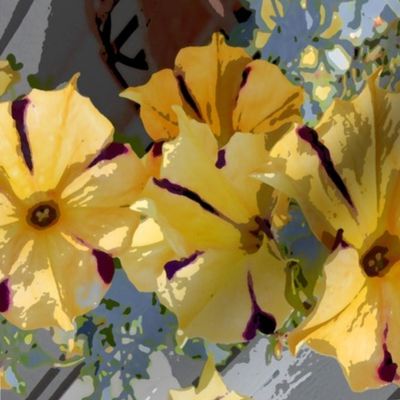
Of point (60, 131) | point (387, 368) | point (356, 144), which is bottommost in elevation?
point (387, 368)

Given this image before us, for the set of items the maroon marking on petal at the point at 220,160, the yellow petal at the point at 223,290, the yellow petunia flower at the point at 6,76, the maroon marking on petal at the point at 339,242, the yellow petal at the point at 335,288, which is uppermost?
the yellow petunia flower at the point at 6,76

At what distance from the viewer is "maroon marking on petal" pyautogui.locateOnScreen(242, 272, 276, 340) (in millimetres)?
374

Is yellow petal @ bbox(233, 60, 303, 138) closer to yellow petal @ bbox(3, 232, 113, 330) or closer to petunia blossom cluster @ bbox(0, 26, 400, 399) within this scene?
petunia blossom cluster @ bbox(0, 26, 400, 399)

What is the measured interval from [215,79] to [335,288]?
0.41 feet

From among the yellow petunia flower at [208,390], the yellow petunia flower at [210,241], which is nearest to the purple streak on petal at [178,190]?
the yellow petunia flower at [210,241]

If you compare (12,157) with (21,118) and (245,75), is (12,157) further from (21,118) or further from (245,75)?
(245,75)

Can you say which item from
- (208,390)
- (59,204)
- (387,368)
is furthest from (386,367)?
(59,204)

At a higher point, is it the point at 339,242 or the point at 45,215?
the point at 45,215

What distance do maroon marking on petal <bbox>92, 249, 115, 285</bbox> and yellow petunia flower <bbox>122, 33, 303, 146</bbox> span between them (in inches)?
2.6

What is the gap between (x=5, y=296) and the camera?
35 centimetres

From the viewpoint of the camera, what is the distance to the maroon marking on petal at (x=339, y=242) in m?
0.36

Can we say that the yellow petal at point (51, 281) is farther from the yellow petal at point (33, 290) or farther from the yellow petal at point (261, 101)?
the yellow petal at point (261, 101)

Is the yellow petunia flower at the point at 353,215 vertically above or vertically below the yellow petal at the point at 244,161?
below

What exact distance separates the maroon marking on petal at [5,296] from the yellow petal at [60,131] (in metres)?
0.05
